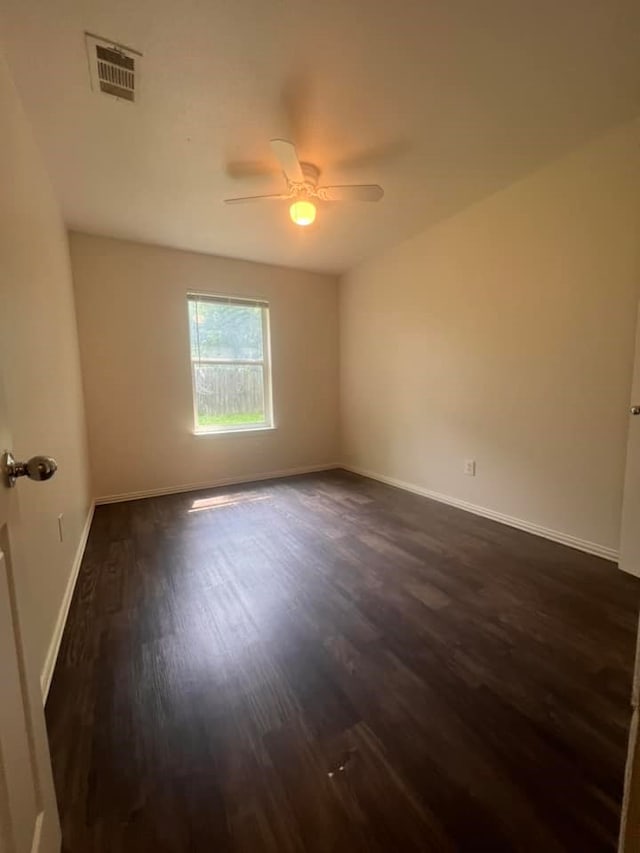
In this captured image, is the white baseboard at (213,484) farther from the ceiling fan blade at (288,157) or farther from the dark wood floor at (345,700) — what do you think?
the ceiling fan blade at (288,157)

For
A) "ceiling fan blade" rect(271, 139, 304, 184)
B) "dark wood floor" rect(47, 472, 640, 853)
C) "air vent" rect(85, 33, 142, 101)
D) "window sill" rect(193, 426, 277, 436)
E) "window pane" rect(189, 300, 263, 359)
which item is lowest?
"dark wood floor" rect(47, 472, 640, 853)

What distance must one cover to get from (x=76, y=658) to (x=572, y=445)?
2.95 meters

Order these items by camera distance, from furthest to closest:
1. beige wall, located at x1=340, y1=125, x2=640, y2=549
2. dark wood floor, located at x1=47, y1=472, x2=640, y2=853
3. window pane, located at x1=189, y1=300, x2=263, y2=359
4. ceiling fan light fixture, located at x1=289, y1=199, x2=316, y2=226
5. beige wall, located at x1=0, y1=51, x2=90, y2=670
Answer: window pane, located at x1=189, y1=300, x2=263, y2=359 < ceiling fan light fixture, located at x1=289, y1=199, x2=316, y2=226 < beige wall, located at x1=340, y1=125, x2=640, y2=549 < beige wall, located at x1=0, y1=51, x2=90, y2=670 < dark wood floor, located at x1=47, y1=472, x2=640, y2=853

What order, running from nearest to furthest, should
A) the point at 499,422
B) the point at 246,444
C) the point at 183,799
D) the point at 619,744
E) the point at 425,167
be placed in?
the point at 183,799
the point at 619,744
the point at 425,167
the point at 499,422
the point at 246,444

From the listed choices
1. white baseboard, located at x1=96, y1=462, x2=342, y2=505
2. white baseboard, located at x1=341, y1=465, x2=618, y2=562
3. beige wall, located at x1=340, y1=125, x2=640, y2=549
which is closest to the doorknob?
beige wall, located at x1=340, y1=125, x2=640, y2=549

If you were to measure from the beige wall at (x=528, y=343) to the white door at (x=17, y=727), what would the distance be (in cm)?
281

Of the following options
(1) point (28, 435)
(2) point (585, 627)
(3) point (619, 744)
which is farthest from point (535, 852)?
(1) point (28, 435)

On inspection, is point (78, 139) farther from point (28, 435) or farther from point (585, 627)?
point (585, 627)

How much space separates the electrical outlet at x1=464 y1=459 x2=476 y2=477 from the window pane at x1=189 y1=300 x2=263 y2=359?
2.51m

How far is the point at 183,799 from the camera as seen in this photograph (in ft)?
3.29

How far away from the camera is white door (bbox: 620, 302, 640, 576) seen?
79.9 inches

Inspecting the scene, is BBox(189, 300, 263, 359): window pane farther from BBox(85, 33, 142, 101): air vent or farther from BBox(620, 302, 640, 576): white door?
BBox(620, 302, 640, 576): white door

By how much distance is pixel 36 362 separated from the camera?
1.72 metres

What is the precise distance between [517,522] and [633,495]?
33.0 inches
